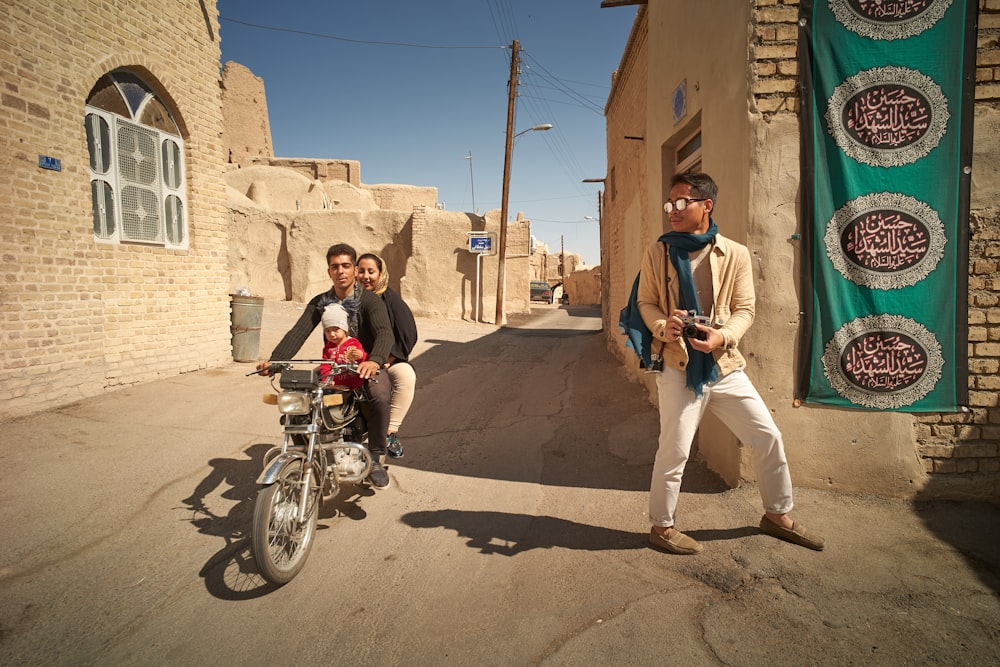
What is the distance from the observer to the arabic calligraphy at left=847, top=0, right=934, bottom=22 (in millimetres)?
3211

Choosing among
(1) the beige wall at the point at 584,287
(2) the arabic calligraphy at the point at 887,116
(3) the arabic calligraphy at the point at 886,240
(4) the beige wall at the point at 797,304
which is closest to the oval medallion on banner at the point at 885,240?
(3) the arabic calligraphy at the point at 886,240

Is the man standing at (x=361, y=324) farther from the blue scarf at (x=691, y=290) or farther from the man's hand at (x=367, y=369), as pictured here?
the blue scarf at (x=691, y=290)

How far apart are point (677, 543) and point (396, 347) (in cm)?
224

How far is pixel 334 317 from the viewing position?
3.38 meters

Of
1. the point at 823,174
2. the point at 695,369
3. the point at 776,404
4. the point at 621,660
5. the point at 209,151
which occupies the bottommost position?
the point at 621,660

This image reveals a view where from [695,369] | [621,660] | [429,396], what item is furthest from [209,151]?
[621,660]

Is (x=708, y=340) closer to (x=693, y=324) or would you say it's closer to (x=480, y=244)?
(x=693, y=324)

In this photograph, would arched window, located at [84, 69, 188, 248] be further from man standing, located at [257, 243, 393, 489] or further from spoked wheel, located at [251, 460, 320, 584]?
spoked wheel, located at [251, 460, 320, 584]

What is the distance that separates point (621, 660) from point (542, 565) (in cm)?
77

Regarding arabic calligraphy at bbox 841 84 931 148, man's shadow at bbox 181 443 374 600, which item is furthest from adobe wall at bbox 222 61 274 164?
arabic calligraphy at bbox 841 84 931 148

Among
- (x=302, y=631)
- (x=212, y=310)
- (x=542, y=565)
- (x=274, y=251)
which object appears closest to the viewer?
(x=302, y=631)

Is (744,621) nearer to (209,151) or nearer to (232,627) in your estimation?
(232,627)

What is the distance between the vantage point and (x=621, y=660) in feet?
6.84

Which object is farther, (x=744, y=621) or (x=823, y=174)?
(x=823, y=174)
